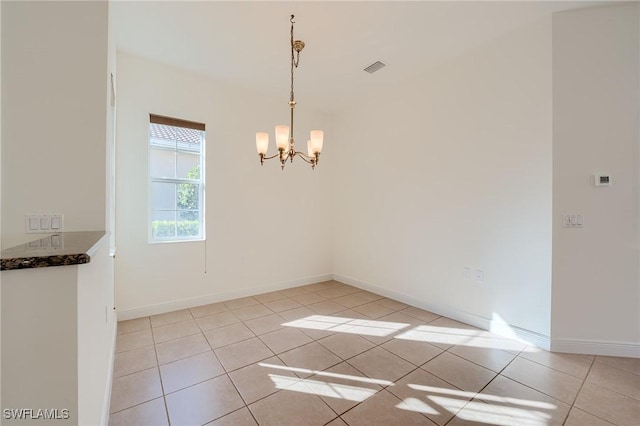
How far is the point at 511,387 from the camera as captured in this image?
76.6 inches

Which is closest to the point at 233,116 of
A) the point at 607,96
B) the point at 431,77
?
the point at 431,77

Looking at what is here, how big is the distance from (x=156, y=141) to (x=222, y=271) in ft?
6.20

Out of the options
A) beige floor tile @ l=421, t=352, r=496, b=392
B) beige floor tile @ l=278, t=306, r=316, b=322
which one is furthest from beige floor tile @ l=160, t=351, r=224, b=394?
beige floor tile @ l=421, t=352, r=496, b=392

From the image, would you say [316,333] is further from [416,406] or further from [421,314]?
[421,314]

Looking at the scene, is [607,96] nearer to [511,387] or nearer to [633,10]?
[633,10]

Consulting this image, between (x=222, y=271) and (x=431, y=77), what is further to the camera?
(x=222, y=271)

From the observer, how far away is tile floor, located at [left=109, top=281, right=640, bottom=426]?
1.68m

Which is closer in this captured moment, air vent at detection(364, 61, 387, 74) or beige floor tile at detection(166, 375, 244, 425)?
beige floor tile at detection(166, 375, 244, 425)

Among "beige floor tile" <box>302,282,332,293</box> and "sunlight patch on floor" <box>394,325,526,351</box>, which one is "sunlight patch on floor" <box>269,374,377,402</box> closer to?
"sunlight patch on floor" <box>394,325,526,351</box>

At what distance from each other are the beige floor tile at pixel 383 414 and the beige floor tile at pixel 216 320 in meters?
1.81

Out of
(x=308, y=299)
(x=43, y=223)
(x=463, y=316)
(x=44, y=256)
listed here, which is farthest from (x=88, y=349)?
(x=463, y=316)

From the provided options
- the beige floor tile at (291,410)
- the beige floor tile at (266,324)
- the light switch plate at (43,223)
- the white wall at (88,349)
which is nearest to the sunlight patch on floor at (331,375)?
the beige floor tile at (291,410)

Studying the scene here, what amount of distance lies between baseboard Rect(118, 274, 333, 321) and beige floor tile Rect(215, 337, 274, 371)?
125 centimetres

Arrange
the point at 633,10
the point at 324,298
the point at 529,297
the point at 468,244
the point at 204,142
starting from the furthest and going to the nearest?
1. the point at 324,298
2. the point at 204,142
3. the point at 468,244
4. the point at 529,297
5. the point at 633,10
